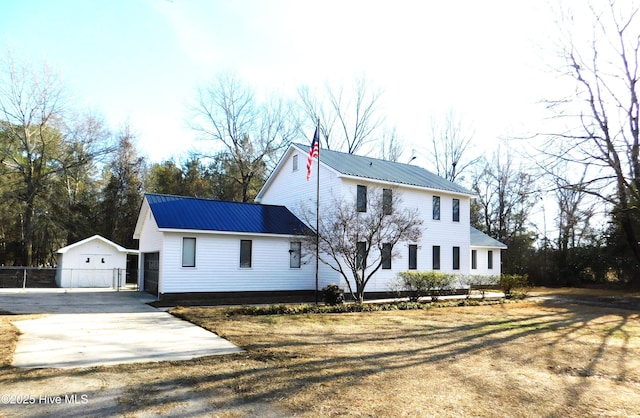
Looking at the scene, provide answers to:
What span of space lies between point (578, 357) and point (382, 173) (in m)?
15.7

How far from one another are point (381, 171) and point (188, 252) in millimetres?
10990

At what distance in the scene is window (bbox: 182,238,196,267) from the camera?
18188 mm

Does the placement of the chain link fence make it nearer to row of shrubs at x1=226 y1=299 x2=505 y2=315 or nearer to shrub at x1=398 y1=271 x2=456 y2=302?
row of shrubs at x1=226 y1=299 x2=505 y2=315

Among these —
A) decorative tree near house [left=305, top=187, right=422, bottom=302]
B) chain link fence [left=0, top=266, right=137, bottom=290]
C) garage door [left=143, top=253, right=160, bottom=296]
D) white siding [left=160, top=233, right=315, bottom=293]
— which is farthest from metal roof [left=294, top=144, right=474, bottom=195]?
chain link fence [left=0, top=266, right=137, bottom=290]

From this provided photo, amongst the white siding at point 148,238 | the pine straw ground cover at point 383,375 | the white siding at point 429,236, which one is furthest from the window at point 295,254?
the pine straw ground cover at point 383,375

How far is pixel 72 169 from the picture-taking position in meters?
33.2

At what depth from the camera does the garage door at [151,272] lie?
66.4 feet

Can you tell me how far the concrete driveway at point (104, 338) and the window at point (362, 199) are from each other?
10.3 m

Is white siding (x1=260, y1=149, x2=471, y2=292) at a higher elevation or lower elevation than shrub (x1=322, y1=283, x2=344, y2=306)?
higher

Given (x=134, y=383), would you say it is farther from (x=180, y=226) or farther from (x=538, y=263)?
(x=538, y=263)

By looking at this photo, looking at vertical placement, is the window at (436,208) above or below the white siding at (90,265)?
above

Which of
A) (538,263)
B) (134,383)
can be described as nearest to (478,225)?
(538,263)

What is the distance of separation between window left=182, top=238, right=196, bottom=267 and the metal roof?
7.30 meters

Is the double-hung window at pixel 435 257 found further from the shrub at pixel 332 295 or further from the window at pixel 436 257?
the shrub at pixel 332 295
